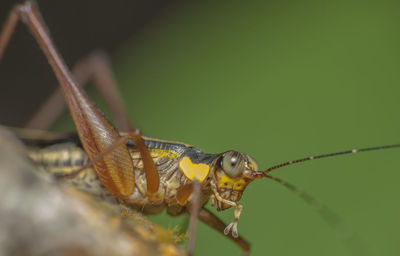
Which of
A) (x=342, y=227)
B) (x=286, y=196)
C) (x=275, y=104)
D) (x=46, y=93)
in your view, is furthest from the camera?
(x=46, y=93)

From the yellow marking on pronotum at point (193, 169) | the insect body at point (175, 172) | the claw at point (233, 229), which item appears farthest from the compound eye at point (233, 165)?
the claw at point (233, 229)

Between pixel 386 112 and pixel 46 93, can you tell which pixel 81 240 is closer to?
pixel 386 112

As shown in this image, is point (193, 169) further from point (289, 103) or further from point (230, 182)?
point (289, 103)

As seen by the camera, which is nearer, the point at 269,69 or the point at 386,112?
the point at 386,112

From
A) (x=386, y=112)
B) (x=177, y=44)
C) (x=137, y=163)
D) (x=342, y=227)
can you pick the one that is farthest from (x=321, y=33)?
(x=137, y=163)

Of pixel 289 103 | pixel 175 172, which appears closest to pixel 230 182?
pixel 175 172

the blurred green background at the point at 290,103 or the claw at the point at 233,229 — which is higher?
the blurred green background at the point at 290,103

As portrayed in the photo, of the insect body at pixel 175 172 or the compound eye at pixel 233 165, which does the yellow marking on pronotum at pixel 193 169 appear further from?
the compound eye at pixel 233 165
